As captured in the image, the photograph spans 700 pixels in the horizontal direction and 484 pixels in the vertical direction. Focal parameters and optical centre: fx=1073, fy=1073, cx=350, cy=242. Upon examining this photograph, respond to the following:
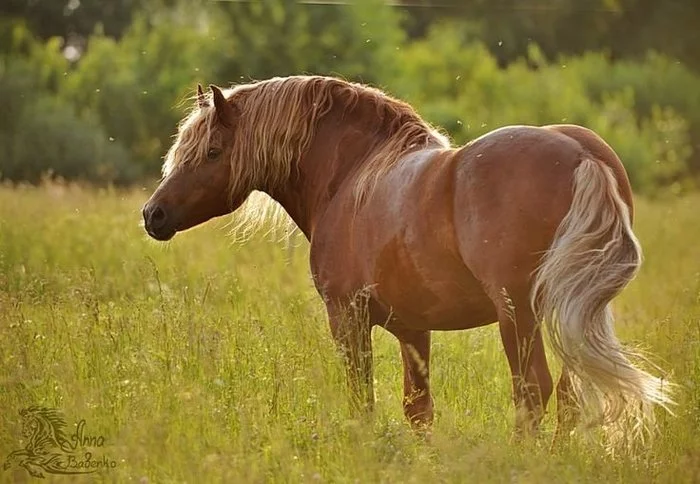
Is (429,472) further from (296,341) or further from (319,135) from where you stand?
(319,135)

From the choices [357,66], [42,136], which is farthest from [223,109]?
[357,66]

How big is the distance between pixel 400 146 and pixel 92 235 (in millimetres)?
5238

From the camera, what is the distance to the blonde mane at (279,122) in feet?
17.5

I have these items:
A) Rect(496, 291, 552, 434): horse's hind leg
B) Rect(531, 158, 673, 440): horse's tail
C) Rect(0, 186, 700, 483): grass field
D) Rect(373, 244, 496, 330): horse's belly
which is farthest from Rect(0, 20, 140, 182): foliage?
Rect(531, 158, 673, 440): horse's tail

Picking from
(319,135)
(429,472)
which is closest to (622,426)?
(429,472)

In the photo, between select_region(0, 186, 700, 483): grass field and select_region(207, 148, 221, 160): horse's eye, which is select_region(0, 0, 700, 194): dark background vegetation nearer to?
select_region(0, 186, 700, 483): grass field

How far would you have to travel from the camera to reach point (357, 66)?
19.8 meters

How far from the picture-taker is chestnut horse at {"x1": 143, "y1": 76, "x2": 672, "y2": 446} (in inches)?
159

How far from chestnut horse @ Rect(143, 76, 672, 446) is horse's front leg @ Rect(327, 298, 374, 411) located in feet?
0.03

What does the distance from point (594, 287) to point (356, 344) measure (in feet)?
4.55

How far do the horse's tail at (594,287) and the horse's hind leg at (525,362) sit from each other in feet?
0.48
